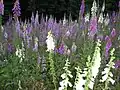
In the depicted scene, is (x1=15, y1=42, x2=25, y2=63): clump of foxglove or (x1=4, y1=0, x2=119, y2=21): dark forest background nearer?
(x1=15, y1=42, x2=25, y2=63): clump of foxglove

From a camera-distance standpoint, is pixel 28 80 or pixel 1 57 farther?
pixel 1 57

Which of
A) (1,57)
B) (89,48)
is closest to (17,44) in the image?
(1,57)

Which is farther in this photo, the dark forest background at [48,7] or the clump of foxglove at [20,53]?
the dark forest background at [48,7]

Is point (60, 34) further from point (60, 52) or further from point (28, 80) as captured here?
point (28, 80)

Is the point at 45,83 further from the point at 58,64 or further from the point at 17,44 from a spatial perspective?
the point at 17,44

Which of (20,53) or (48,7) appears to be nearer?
(20,53)

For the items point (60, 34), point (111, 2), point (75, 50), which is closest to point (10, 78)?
point (75, 50)

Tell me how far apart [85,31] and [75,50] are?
0.76 metres

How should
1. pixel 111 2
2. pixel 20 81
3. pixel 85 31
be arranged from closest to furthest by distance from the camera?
pixel 20 81 < pixel 85 31 < pixel 111 2

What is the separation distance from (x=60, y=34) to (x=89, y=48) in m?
0.87

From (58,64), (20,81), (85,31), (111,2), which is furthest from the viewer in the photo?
(111,2)

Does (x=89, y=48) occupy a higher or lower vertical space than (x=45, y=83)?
higher

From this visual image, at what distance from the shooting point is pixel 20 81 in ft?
15.2

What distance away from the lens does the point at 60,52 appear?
5016mm
